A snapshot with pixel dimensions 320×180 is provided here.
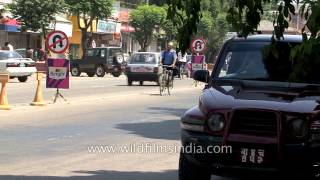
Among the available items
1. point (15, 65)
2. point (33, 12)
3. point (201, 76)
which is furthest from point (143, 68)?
point (201, 76)

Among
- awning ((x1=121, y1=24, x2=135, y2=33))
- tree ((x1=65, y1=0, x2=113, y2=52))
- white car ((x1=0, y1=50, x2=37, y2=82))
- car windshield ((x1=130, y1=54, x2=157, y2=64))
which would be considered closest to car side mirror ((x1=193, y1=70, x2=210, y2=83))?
car windshield ((x1=130, y1=54, x2=157, y2=64))

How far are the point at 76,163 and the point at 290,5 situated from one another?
163 inches

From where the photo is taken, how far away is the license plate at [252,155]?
610 cm

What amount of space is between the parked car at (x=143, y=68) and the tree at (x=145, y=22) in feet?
113

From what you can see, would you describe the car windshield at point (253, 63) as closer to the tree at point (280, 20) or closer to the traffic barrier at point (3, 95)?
the tree at point (280, 20)

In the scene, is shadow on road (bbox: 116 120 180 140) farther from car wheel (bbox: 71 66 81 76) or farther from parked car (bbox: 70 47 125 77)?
car wheel (bbox: 71 66 81 76)

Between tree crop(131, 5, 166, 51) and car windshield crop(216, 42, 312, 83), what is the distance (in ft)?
187

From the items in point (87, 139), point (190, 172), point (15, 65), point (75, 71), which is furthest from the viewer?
point (75, 71)

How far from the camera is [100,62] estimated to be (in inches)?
1641

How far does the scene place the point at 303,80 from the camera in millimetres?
7316

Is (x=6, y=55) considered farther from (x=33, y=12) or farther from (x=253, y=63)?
(x=253, y=63)

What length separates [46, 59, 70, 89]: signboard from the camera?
18.4 m

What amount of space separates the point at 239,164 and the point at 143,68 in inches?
925

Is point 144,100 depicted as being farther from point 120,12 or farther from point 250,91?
point 120,12
